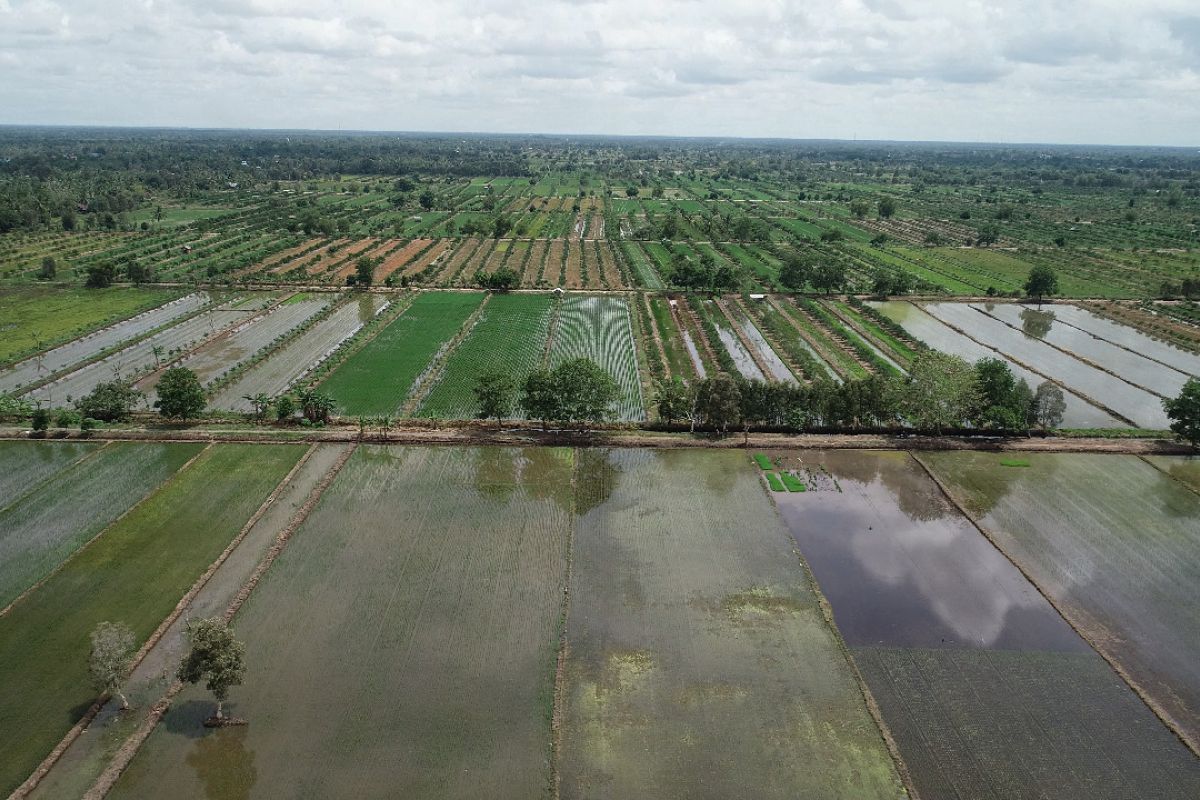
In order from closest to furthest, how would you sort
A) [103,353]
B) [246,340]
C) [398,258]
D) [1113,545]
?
[1113,545] < [103,353] < [246,340] < [398,258]

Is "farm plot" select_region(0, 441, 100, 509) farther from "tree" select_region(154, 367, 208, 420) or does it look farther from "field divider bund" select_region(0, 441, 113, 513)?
"tree" select_region(154, 367, 208, 420)

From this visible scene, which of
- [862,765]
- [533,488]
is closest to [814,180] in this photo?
[533,488]

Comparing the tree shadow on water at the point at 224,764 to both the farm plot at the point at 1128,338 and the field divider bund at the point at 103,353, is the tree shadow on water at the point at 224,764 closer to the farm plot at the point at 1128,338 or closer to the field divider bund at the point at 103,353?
the field divider bund at the point at 103,353

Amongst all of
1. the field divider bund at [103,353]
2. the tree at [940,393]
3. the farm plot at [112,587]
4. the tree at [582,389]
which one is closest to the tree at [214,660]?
the farm plot at [112,587]

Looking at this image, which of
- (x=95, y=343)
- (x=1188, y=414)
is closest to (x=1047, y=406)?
(x=1188, y=414)

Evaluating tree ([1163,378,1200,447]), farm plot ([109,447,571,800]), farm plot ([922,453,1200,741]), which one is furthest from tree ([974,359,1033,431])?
farm plot ([109,447,571,800])

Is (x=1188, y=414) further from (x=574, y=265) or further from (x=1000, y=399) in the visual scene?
(x=574, y=265)
